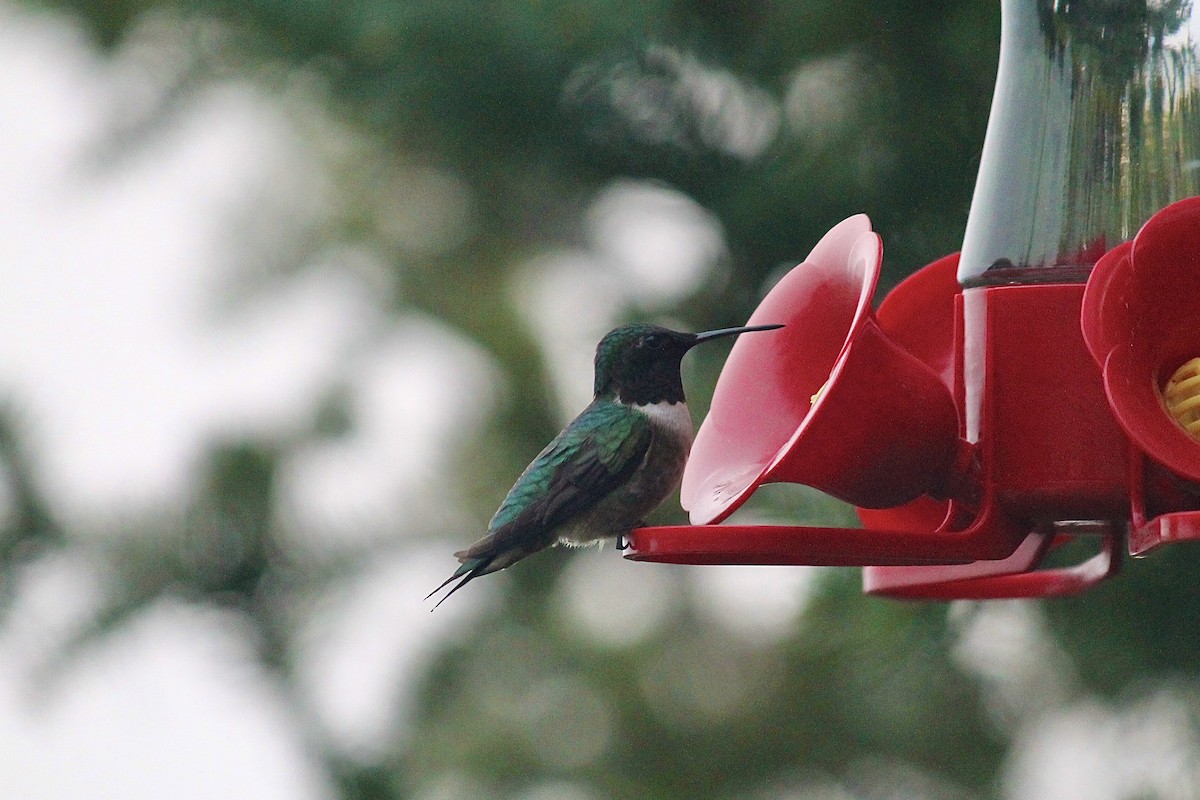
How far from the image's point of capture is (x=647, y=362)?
2.95 meters

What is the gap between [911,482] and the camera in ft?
7.20

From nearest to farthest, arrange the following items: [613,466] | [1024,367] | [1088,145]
→ 1. [1024,367]
2. [1088,145]
3. [613,466]

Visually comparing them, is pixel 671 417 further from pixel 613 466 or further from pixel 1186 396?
pixel 1186 396

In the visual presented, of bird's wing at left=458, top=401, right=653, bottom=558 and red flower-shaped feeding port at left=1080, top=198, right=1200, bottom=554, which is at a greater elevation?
red flower-shaped feeding port at left=1080, top=198, right=1200, bottom=554

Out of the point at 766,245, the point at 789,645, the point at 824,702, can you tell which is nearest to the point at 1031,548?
the point at 766,245

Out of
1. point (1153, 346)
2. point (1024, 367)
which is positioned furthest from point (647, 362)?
point (1153, 346)

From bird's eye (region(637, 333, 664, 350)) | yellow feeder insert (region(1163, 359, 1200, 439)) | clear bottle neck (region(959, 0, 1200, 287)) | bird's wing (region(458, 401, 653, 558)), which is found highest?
clear bottle neck (region(959, 0, 1200, 287))

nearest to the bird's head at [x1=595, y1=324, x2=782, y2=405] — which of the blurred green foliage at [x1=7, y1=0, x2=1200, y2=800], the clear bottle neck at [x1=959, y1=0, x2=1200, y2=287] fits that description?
the blurred green foliage at [x1=7, y1=0, x2=1200, y2=800]

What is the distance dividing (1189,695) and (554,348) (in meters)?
2.20

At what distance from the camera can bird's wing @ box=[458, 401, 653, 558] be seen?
8.79ft

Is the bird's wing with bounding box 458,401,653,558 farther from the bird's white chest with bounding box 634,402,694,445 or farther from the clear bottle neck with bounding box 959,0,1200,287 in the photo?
the clear bottle neck with bounding box 959,0,1200,287

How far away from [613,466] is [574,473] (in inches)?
3.4

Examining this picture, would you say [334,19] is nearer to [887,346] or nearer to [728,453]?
[728,453]

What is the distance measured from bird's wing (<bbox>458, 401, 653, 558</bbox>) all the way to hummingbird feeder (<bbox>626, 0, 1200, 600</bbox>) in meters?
0.30
